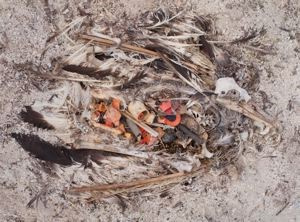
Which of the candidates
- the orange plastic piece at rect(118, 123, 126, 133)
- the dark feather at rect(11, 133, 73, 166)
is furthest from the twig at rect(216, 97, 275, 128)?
the dark feather at rect(11, 133, 73, 166)

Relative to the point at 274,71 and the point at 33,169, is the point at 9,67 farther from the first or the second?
the point at 274,71

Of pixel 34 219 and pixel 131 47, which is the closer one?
pixel 131 47

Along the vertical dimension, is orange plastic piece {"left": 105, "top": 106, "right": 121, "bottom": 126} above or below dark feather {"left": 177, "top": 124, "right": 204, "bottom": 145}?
above

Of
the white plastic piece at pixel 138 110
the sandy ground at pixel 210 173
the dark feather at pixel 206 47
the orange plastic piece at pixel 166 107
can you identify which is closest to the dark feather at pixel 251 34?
the sandy ground at pixel 210 173

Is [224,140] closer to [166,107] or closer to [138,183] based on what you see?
[166,107]

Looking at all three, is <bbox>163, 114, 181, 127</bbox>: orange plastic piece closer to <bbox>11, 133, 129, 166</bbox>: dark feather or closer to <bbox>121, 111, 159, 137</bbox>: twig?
<bbox>121, 111, 159, 137</bbox>: twig

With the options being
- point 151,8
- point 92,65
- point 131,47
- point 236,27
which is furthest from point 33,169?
point 236,27

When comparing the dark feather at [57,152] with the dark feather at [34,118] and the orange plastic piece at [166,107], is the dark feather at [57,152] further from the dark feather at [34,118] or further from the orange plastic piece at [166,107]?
the orange plastic piece at [166,107]
